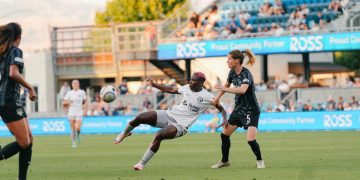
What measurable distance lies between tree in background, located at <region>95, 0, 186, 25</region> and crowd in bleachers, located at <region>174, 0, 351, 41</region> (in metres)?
27.9

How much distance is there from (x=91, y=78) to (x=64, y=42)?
16.3 feet

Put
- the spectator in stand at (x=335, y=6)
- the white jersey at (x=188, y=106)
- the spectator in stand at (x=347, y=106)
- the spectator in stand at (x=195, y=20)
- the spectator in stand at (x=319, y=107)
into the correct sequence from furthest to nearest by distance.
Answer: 1. the spectator in stand at (x=195, y=20)
2. the spectator in stand at (x=335, y=6)
3. the spectator in stand at (x=319, y=107)
4. the spectator in stand at (x=347, y=106)
5. the white jersey at (x=188, y=106)

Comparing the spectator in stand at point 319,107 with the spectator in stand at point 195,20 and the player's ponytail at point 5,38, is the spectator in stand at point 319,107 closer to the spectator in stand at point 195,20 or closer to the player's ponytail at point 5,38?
the spectator in stand at point 195,20

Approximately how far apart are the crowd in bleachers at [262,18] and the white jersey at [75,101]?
17.3m

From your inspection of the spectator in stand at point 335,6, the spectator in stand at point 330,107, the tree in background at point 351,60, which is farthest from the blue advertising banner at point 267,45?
the tree in background at point 351,60

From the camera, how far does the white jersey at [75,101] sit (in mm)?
28938

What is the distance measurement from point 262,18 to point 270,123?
839 centimetres

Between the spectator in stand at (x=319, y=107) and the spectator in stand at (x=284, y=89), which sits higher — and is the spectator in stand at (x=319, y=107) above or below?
below

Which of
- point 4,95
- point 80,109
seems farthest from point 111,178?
point 80,109

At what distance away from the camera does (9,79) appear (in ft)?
40.3

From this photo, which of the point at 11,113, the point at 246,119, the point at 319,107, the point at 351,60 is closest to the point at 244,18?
the point at 319,107

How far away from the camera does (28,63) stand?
6306 cm

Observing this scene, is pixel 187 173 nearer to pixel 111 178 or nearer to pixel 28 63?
pixel 111 178

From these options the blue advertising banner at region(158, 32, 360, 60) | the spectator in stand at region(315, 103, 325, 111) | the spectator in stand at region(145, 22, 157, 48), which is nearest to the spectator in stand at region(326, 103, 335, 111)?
the spectator in stand at region(315, 103, 325, 111)
